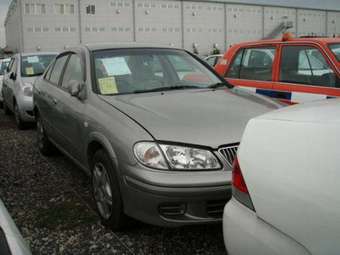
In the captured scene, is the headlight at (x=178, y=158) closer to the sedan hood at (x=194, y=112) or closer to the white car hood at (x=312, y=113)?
the sedan hood at (x=194, y=112)

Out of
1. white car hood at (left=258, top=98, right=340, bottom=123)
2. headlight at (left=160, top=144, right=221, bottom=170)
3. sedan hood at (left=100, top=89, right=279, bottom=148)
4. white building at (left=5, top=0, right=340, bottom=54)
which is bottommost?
headlight at (left=160, top=144, right=221, bottom=170)

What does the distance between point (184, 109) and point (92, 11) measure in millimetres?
39275

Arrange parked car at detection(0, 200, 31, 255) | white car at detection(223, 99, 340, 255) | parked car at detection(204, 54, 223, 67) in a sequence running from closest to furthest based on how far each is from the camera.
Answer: white car at detection(223, 99, 340, 255), parked car at detection(0, 200, 31, 255), parked car at detection(204, 54, 223, 67)

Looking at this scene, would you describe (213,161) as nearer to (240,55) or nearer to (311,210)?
(311,210)

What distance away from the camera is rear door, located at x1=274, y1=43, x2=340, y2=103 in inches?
203

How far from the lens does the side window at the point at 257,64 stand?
19.4 feet

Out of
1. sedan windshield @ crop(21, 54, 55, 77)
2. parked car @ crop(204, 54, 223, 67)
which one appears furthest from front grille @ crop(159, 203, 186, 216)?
parked car @ crop(204, 54, 223, 67)

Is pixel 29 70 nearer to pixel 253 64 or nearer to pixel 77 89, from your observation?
pixel 253 64

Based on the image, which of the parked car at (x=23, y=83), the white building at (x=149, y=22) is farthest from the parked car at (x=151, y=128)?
the white building at (x=149, y=22)

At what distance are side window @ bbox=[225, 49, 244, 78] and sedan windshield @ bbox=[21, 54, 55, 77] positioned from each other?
4096 mm

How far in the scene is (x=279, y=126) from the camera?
197 centimetres

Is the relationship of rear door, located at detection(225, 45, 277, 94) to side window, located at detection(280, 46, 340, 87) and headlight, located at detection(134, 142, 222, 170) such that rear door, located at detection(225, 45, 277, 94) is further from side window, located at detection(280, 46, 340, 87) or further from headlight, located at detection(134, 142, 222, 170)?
headlight, located at detection(134, 142, 222, 170)

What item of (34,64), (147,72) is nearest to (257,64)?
(147,72)

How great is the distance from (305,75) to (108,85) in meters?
2.54
